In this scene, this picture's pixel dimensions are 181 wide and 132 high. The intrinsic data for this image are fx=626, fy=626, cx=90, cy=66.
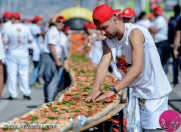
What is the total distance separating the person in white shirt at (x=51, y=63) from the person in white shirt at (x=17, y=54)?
1.37 meters

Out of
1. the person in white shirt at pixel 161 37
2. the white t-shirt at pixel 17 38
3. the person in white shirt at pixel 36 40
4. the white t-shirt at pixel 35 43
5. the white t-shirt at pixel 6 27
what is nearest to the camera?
the white t-shirt at pixel 17 38

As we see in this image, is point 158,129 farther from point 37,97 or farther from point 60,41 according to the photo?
point 37,97

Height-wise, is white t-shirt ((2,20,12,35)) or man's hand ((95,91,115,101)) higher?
white t-shirt ((2,20,12,35))

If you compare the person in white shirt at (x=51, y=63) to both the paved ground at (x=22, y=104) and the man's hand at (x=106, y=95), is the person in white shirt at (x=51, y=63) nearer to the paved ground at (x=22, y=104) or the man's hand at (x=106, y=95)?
the paved ground at (x=22, y=104)

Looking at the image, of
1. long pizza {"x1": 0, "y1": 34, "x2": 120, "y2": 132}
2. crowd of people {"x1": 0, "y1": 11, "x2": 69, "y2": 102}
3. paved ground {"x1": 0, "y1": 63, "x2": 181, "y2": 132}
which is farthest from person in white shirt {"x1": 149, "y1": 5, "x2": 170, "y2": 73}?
long pizza {"x1": 0, "y1": 34, "x2": 120, "y2": 132}

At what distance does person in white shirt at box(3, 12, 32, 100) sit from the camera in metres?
15.3

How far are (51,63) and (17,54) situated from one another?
184 cm

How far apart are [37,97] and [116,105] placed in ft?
29.3

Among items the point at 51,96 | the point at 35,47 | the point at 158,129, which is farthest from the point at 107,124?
the point at 35,47

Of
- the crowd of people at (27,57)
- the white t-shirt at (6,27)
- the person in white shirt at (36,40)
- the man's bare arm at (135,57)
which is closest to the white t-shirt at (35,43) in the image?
the person in white shirt at (36,40)

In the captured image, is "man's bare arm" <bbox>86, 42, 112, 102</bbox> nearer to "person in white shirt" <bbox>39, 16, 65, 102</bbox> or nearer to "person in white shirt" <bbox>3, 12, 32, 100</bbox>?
"person in white shirt" <bbox>39, 16, 65, 102</bbox>

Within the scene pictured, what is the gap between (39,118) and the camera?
616 cm

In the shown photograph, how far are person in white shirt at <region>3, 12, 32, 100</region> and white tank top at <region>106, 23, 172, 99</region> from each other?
28.8 feet

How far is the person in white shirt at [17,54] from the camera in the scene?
15.3m
